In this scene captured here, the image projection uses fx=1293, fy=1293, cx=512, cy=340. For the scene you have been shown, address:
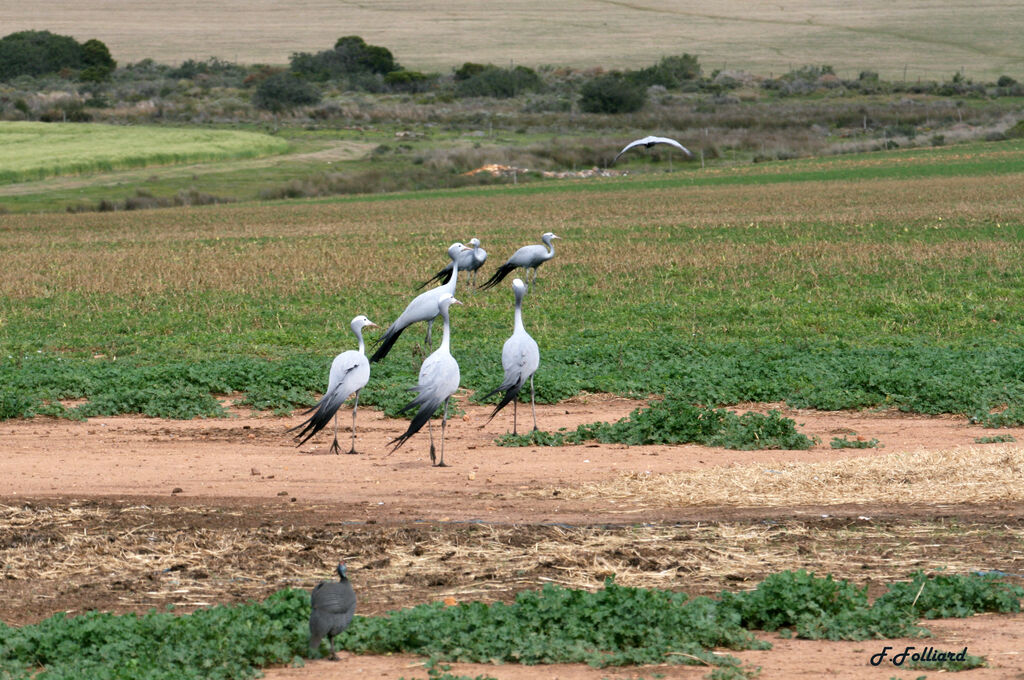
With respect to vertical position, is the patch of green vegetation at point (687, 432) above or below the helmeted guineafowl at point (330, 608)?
below

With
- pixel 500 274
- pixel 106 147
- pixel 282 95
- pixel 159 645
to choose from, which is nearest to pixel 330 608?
pixel 159 645

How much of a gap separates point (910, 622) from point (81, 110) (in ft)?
317

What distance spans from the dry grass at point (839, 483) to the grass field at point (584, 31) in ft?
391

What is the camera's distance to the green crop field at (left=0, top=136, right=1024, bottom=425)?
624 inches

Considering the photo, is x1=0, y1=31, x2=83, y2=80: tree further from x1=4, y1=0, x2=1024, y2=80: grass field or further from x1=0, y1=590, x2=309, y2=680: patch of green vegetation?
x1=0, y1=590, x2=309, y2=680: patch of green vegetation

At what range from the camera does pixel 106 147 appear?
246ft

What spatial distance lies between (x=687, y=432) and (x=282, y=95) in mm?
95859

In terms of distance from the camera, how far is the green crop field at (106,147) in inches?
2697

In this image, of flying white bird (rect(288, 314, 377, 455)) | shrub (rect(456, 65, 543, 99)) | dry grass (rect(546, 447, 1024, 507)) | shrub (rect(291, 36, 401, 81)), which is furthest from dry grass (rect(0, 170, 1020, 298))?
shrub (rect(291, 36, 401, 81))

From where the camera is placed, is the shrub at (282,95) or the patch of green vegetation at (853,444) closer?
the patch of green vegetation at (853,444)

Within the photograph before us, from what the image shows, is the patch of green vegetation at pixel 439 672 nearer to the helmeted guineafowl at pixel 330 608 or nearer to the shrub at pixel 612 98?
the helmeted guineafowl at pixel 330 608

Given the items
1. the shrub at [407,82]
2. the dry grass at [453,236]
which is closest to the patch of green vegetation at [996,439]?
the dry grass at [453,236]

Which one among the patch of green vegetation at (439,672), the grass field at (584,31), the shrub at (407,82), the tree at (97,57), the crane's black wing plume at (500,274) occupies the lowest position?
the crane's black wing plume at (500,274)

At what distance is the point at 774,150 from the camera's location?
75000mm
